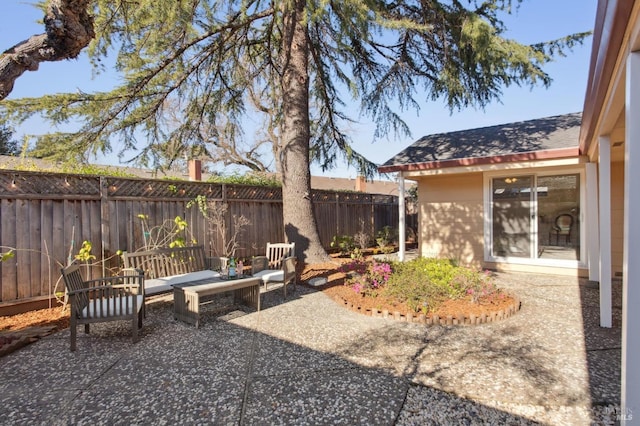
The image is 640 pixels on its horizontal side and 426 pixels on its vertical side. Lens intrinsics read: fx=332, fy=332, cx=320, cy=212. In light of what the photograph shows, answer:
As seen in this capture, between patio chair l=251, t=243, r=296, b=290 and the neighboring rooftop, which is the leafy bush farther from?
the neighboring rooftop

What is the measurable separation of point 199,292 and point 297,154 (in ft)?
14.2

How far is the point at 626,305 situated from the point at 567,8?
7.01m

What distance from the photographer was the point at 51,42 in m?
3.52

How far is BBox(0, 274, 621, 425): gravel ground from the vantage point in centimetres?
249

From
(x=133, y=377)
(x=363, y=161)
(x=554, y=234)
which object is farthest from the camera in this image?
(x=363, y=161)

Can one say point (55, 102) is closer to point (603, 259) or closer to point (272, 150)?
point (603, 259)

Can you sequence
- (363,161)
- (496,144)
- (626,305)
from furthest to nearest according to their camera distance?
1. (363,161)
2. (496,144)
3. (626,305)

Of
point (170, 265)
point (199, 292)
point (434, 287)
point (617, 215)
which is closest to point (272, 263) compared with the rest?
point (170, 265)

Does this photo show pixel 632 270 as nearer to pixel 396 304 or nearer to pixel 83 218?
pixel 396 304

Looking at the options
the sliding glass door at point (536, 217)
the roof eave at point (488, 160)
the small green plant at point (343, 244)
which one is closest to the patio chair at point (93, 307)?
the roof eave at point (488, 160)

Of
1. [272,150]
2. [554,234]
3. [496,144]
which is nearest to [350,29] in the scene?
[496,144]

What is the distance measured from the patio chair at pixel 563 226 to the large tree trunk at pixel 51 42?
8911mm

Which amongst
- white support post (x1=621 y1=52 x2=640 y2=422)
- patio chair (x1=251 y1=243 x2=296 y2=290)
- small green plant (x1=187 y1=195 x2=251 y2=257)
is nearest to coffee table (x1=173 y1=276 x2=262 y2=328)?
patio chair (x1=251 y1=243 x2=296 y2=290)

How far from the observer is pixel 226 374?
3107mm
